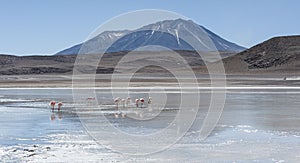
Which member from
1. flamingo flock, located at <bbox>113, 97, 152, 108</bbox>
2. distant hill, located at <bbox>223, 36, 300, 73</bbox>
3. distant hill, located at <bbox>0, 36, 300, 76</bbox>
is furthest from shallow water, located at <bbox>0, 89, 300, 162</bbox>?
distant hill, located at <bbox>223, 36, 300, 73</bbox>

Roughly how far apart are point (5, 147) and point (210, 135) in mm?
5768

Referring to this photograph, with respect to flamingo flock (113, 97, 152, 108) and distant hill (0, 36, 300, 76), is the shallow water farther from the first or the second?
distant hill (0, 36, 300, 76)

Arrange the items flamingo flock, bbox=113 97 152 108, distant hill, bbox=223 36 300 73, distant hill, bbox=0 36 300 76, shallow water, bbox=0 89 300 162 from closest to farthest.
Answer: shallow water, bbox=0 89 300 162 < flamingo flock, bbox=113 97 152 108 < distant hill, bbox=0 36 300 76 < distant hill, bbox=223 36 300 73

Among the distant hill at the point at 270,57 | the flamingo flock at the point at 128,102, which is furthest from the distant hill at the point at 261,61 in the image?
the flamingo flock at the point at 128,102

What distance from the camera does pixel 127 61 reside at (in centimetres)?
14500

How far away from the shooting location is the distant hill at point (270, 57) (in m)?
104

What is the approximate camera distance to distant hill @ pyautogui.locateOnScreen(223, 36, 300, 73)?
A: 340 feet

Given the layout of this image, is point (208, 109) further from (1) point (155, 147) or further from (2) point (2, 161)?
(2) point (2, 161)

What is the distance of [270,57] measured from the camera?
11331 centimetres

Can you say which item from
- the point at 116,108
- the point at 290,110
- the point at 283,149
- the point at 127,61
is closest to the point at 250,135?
the point at 283,149

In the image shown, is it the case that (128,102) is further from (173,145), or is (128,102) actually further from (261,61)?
(261,61)

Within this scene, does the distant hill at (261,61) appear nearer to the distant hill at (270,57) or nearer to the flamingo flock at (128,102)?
the distant hill at (270,57)

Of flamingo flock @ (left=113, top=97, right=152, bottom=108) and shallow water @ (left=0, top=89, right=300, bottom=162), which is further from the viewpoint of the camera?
flamingo flock @ (left=113, top=97, right=152, bottom=108)

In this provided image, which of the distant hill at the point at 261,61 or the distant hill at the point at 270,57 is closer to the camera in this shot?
the distant hill at the point at 261,61
